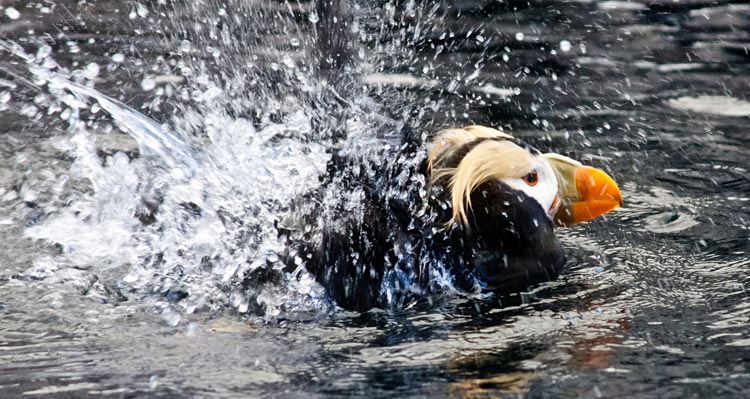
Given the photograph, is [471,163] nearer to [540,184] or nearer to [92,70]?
[540,184]

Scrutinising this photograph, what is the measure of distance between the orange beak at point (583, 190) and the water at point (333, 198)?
201 mm

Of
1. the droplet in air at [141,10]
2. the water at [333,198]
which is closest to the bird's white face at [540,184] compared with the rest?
the water at [333,198]

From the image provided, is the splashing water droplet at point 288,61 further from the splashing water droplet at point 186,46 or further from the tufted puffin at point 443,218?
the tufted puffin at point 443,218

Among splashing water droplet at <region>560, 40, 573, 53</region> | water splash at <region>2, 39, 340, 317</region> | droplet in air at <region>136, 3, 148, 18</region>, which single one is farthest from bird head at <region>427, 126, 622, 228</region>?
droplet in air at <region>136, 3, 148, 18</region>

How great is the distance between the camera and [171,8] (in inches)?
287

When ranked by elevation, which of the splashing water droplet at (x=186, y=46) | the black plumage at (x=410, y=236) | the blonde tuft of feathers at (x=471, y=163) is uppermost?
the splashing water droplet at (x=186, y=46)

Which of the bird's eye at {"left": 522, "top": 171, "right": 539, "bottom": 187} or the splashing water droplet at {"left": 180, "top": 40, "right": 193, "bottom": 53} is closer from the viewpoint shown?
the bird's eye at {"left": 522, "top": 171, "right": 539, "bottom": 187}

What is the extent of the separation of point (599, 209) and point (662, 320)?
62cm

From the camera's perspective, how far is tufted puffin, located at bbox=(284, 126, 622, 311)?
3.15 m

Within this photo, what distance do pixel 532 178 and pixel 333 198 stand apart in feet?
2.41

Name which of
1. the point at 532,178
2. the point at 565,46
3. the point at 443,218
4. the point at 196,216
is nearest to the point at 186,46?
the point at 565,46

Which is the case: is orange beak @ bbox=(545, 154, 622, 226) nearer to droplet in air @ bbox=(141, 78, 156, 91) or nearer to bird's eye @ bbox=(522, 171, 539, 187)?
bird's eye @ bbox=(522, 171, 539, 187)

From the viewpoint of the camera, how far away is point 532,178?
3549 mm

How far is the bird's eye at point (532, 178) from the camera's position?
353 cm
